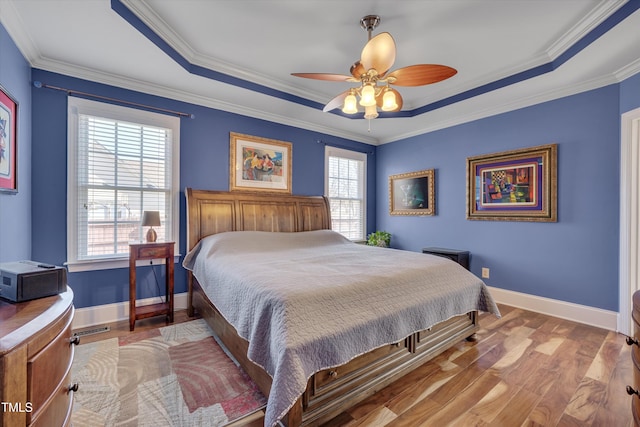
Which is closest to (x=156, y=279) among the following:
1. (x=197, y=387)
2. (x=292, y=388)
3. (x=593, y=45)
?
(x=197, y=387)

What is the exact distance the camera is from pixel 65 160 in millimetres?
2668

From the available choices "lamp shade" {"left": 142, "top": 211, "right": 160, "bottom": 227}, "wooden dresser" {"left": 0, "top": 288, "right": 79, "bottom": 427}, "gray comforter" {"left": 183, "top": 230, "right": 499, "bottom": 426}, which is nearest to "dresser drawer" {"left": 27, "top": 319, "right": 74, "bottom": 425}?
"wooden dresser" {"left": 0, "top": 288, "right": 79, "bottom": 427}

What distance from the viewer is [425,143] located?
14.8 ft

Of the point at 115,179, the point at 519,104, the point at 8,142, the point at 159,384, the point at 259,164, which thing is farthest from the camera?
the point at 259,164

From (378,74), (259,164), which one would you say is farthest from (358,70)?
(259,164)

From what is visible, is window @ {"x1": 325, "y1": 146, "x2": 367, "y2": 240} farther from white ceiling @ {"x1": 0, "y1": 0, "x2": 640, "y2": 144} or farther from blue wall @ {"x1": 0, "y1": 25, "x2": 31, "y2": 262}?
blue wall @ {"x1": 0, "y1": 25, "x2": 31, "y2": 262}

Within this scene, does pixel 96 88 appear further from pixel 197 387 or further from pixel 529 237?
pixel 529 237

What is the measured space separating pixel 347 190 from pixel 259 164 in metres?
1.80

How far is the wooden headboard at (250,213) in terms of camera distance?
3191 millimetres

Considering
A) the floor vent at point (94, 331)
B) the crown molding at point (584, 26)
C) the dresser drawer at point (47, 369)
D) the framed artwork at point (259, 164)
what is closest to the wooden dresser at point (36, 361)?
the dresser drawer at point (47, 369)

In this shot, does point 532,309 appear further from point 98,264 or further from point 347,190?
point 98,264

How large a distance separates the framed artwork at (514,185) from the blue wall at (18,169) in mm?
4838

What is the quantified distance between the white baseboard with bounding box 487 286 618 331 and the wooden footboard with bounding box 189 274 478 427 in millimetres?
1399

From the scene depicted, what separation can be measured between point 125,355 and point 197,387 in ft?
→ 2.79
